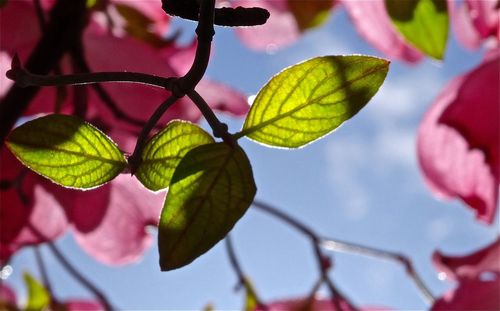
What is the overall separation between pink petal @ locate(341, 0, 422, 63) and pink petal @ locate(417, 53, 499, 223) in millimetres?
49

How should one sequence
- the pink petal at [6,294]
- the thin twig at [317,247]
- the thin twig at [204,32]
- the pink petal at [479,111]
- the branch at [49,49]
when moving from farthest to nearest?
1. the pink petal at [6,294]
2. the thin twig at [317,247]
3. the pink petal at [479,111]
4. the branch at [49,49]
5. the thin twig at [204,32]

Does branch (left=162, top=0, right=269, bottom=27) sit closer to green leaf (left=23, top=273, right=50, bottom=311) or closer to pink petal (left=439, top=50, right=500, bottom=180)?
pink petal (left=439, top=50, right=500, bottom=180)

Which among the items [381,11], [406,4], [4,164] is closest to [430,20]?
[406,4]

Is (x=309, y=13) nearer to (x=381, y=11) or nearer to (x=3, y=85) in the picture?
(x=381, y=11)

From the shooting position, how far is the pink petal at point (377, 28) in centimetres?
52

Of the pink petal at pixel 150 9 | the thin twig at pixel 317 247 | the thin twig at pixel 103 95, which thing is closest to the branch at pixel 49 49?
the thin twig at pixel 103 95

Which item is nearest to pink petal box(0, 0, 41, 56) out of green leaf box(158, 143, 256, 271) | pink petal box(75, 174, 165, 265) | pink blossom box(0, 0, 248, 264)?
pink blossom box(0, 0, 248, 264)

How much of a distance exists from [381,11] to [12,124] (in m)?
0.26

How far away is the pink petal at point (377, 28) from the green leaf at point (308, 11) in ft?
0.08

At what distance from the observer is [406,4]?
392 millimetres

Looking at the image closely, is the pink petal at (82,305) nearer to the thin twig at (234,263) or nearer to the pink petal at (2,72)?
the thin twig at (234,263)

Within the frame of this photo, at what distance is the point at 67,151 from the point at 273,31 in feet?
1.35

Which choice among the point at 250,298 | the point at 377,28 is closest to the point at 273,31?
the point at 377,28

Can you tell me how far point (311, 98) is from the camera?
24 centimetres
